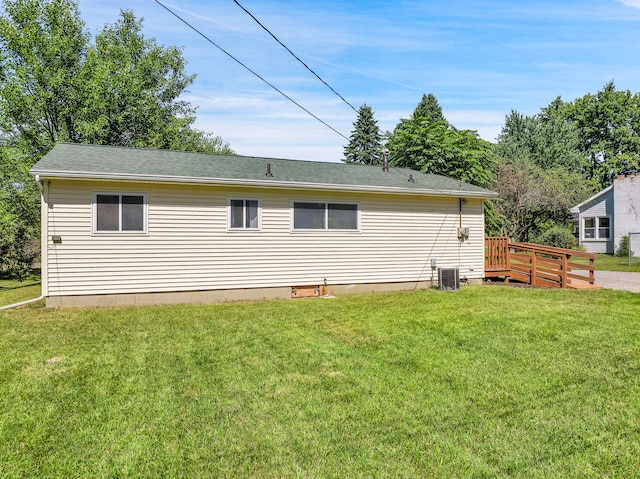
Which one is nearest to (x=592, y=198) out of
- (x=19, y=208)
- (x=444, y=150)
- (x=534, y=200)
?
(x=534, y=200)

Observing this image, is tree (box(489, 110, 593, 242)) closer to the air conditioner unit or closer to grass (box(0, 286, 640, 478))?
the air conditioner unit

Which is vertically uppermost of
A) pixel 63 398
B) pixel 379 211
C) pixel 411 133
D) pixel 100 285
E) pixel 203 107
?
pixel 203 107

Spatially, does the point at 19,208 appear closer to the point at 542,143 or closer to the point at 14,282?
the point at 14,282

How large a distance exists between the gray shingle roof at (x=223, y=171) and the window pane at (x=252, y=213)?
56 cm

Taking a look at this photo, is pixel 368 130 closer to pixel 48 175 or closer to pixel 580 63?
pixel 580 63


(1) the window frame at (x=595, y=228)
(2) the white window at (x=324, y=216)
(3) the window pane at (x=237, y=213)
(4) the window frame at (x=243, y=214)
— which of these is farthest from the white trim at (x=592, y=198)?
(3) the window pane at (x=237, y=213)

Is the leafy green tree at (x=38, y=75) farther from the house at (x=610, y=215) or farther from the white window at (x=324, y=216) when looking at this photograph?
the house at (x=610, y=215)

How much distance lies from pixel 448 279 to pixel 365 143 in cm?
3492

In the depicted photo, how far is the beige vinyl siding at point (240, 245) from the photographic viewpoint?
8.34m

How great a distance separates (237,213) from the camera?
9.49 m

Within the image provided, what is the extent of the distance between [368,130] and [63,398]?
43.0 metres

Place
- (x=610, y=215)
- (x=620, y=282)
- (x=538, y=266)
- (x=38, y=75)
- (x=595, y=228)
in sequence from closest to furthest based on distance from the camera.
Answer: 1. (x=620, y=282)
2. (x=538, y=266)
3. (x=38, y=75)
4. (x=610, y=215)
5. (x=595, y=228)

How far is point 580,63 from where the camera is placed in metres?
12.6

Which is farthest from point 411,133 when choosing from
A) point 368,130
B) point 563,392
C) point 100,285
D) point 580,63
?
point 368,130
